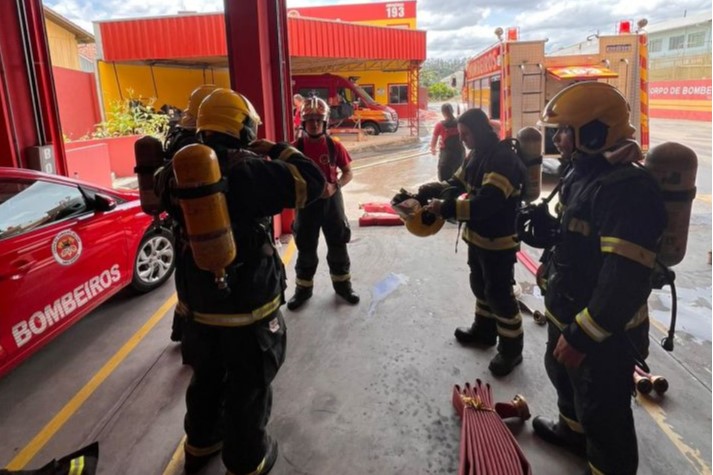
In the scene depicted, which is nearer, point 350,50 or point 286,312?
point 286,312

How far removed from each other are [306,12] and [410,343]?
3248cm

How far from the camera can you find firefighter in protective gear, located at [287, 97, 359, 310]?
14.4ft

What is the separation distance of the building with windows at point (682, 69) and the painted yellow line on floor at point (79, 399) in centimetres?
2386

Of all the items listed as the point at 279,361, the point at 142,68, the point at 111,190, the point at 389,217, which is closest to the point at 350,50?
the point at 142,68

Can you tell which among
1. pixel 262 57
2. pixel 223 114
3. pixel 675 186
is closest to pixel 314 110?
pixel 262 57

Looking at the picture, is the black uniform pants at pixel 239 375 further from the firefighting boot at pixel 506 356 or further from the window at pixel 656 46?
the window at pixel 656 46

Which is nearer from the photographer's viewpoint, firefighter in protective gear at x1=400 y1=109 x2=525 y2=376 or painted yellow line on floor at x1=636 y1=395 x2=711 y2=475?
painted yellow line on floor at x1=636 y1=395 x2=711 y2=475

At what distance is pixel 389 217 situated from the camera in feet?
24.2

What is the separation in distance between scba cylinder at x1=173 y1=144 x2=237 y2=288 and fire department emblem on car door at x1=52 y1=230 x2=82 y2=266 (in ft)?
7.35

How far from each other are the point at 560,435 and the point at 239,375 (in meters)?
1.80

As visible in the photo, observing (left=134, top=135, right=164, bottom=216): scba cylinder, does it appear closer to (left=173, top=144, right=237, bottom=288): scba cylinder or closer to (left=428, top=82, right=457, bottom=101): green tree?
(left=173, top=144, right=237, bottom=288): scba cylinder

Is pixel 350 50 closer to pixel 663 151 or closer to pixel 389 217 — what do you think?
pixel 389 217

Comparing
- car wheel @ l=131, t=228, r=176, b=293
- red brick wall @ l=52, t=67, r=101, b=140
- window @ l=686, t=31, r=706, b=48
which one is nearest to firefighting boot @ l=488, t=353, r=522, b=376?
car wheel @ l=131, t=228, r=176, b=293

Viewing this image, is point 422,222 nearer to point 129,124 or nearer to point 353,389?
point 353,389
